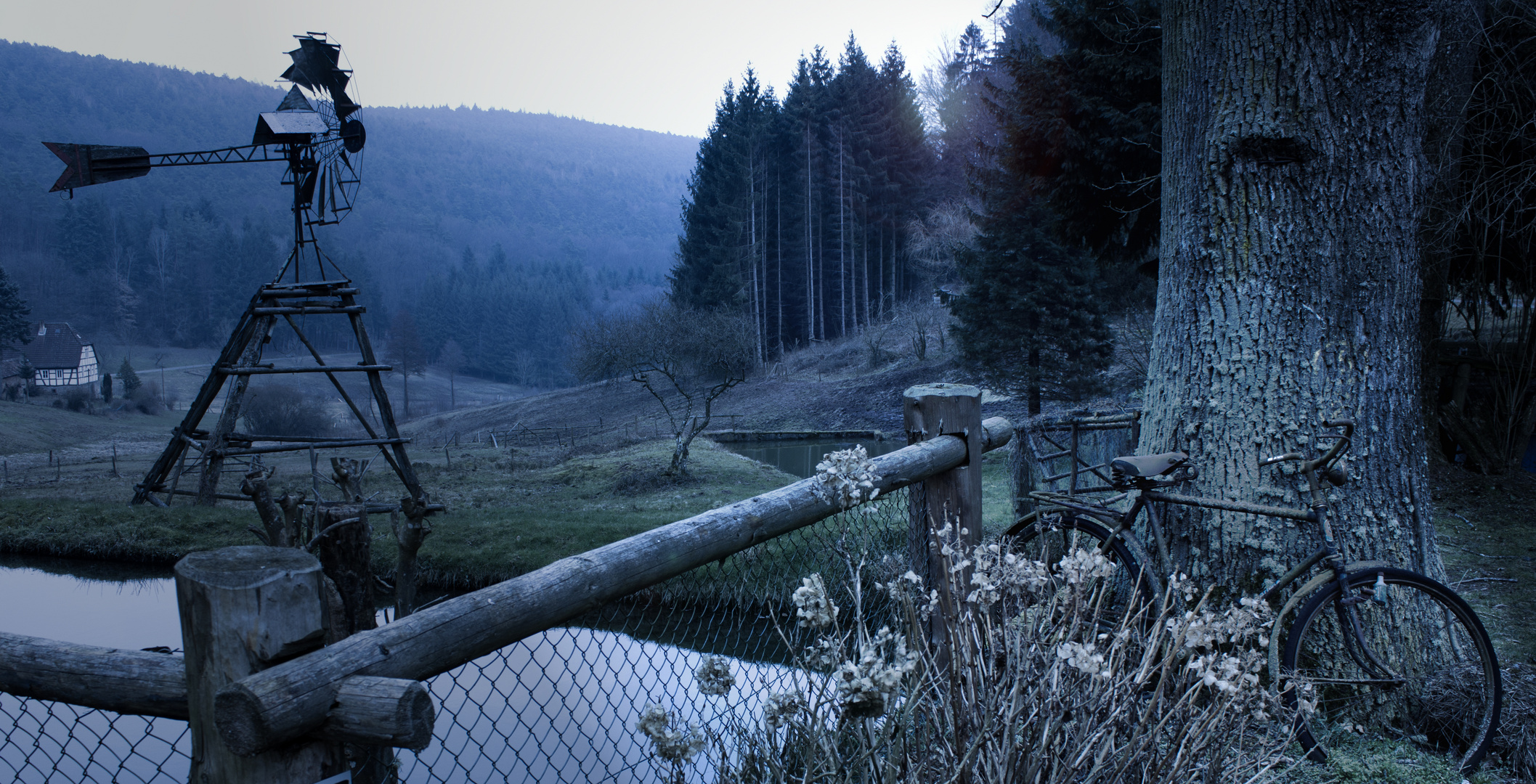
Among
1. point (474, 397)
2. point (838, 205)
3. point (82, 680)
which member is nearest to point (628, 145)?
point (474, 397)

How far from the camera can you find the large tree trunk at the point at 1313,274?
3010 millimetres

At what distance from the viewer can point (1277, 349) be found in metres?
3.07

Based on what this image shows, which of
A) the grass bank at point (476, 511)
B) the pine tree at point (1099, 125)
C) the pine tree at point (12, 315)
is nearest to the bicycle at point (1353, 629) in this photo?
the grass bank at point (476, 511)

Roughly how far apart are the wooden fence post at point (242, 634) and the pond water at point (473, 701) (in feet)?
3.27

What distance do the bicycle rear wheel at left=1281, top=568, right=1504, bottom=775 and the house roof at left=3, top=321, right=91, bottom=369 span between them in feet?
179

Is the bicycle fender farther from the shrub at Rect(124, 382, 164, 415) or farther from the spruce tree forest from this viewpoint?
the shrub at Rect(124, 382, 164, 415)

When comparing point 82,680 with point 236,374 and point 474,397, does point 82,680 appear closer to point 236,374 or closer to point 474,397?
point 236,374

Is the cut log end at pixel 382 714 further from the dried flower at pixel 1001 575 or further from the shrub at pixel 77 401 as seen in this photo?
the shrub at pixel 77 401

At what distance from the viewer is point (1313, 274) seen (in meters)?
3.04

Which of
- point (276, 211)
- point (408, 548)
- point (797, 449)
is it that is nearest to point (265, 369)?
point (408, 548)

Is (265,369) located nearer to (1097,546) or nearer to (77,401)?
(1097,546)

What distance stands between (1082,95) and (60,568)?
16.6m

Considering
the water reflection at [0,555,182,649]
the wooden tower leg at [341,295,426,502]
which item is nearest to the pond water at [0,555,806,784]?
the water reflection at [0,555,182,649]

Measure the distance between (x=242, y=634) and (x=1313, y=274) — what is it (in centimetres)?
352
